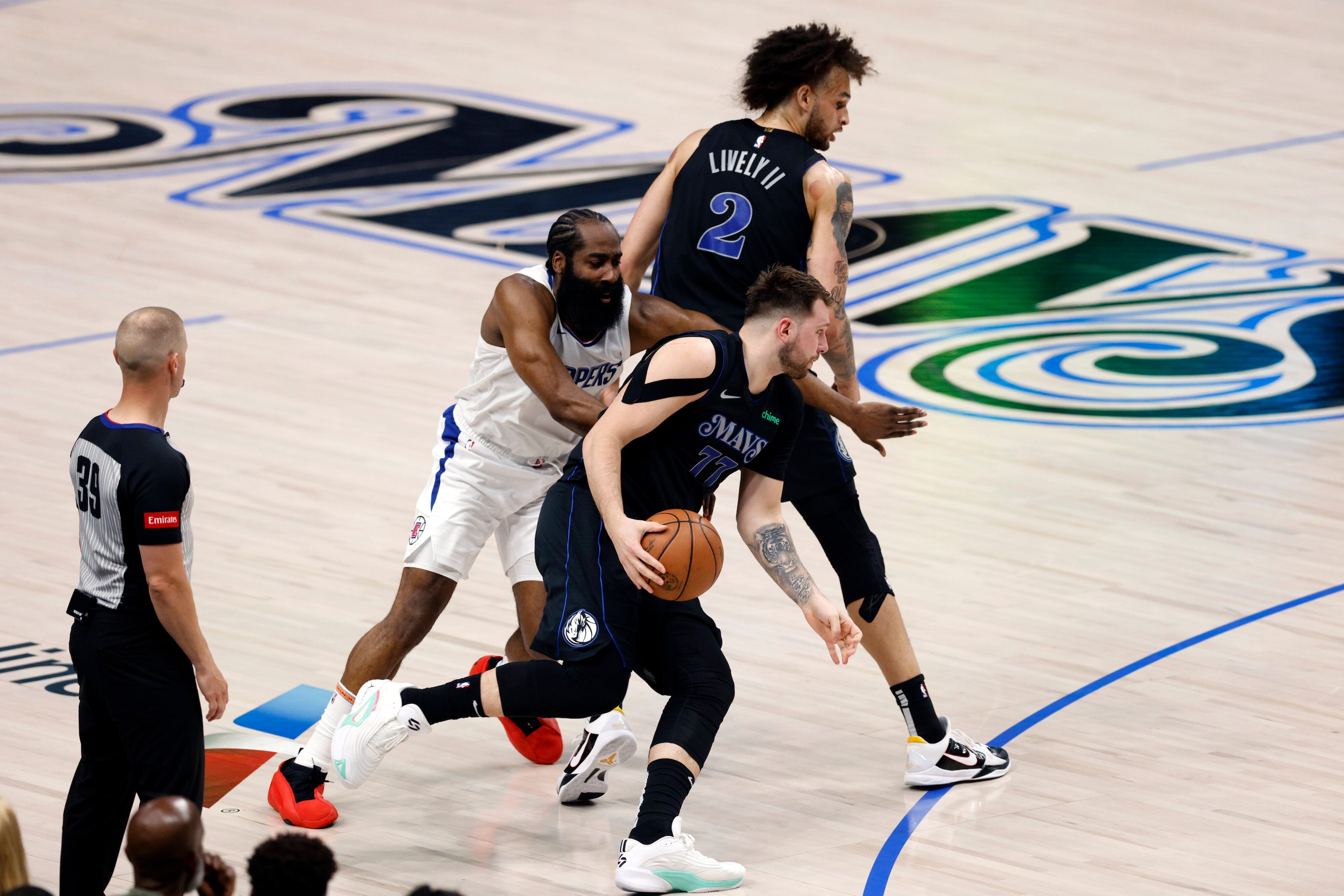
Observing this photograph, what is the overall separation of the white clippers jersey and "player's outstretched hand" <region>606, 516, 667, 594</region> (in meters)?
0.78

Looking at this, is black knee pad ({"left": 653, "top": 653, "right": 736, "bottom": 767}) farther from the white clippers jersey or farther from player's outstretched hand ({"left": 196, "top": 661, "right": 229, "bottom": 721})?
player's outstretched hand ({"left": 196, "top": 661, "right": 229, "bottom": 721})

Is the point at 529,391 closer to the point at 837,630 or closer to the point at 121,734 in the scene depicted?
the point at 837,630

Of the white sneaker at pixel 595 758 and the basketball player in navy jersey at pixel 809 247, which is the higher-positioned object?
the basketball player in navy jersey at pixel 809 247

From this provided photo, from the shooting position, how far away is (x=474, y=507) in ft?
19.2

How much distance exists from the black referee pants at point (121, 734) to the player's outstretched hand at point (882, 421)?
217 cm

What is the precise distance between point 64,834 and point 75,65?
46.5ft

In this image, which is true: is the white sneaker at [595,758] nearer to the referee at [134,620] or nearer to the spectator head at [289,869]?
the referee at [134,620]

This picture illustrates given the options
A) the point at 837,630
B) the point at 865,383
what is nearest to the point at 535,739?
the point at 837,630

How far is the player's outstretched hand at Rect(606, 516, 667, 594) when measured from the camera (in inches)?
197

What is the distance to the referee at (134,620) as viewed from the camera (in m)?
4.41

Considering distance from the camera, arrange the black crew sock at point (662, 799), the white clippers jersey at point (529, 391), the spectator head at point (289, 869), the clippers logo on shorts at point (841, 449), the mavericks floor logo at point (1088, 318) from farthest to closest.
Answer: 1. the mavericks floor logo at point (1088, 318)
2. the clippers logo on shorts at point (841, 449)
3. the white clippers jersey at point (529, 391)
4. the black crew sock at point (662, 799)
5. the spectator head at point (289, 869)

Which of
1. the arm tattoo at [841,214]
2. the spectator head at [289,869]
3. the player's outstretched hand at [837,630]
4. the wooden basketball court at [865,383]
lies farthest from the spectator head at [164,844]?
the arm tattoo at [841,214]

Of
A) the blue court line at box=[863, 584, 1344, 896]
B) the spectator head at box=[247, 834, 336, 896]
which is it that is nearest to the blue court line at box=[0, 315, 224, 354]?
the blue court line at box=[863, 584, 1344, 896]

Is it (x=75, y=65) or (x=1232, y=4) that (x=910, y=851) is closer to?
(x=75, y=65)
